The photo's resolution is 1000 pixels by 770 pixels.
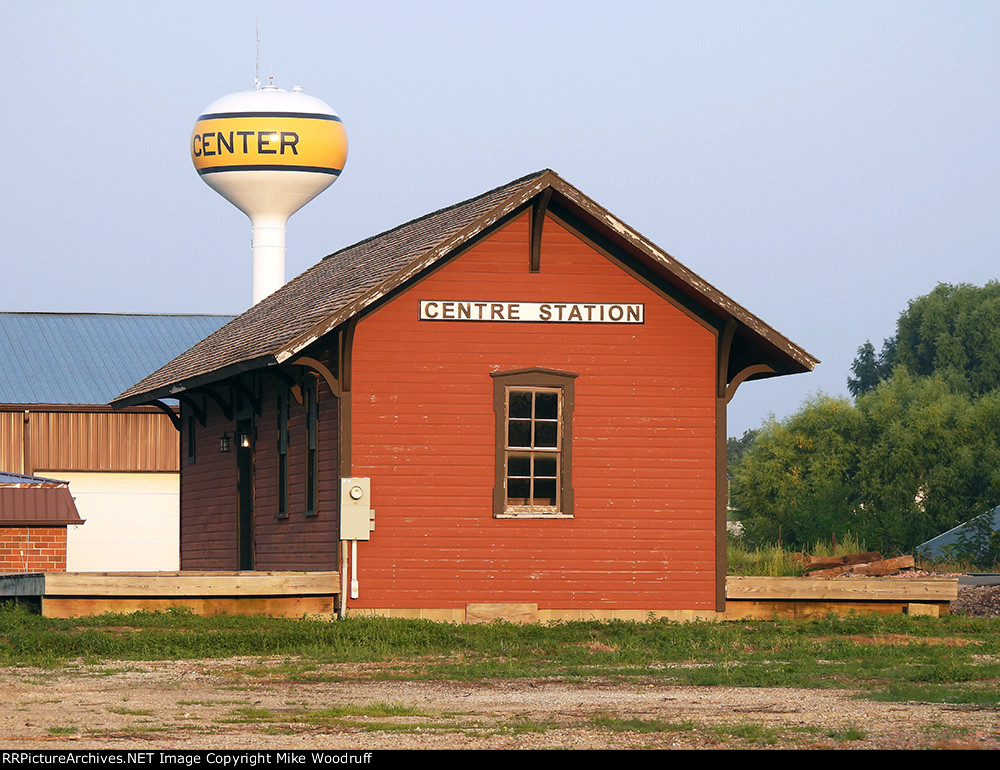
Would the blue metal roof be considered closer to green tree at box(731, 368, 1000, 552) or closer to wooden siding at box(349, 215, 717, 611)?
green tree at box(731, 368, 1000, 552)

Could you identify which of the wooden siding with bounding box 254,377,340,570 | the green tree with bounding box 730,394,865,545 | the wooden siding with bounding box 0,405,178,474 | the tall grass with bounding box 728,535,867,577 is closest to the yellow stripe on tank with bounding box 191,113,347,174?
the wooden siding with bounding box 0,405,178,474

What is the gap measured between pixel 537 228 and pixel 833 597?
627 cm

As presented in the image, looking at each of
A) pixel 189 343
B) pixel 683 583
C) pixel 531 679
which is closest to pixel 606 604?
pixel 683 583

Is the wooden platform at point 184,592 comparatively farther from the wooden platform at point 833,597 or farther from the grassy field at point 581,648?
the wooden platform at point 833,597

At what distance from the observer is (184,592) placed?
21.2 metres

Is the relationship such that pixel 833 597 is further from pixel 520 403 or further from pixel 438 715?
pixel 438 715

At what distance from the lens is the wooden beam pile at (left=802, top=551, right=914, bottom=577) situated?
25578 mm

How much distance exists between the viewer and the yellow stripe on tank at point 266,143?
5781 centimetres

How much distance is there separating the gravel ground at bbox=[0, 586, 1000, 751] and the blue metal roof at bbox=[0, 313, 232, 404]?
32009 mm

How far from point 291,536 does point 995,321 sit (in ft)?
191

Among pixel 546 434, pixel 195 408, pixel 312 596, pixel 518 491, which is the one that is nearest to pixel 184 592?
pixel 312 596

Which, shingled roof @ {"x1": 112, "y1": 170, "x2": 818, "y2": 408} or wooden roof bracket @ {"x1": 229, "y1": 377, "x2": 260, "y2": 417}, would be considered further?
wooden roof bracket @ {"x1": 229, "y1": 377, "x2": 260, "y2": 417}

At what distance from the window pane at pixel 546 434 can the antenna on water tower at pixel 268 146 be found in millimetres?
36807
